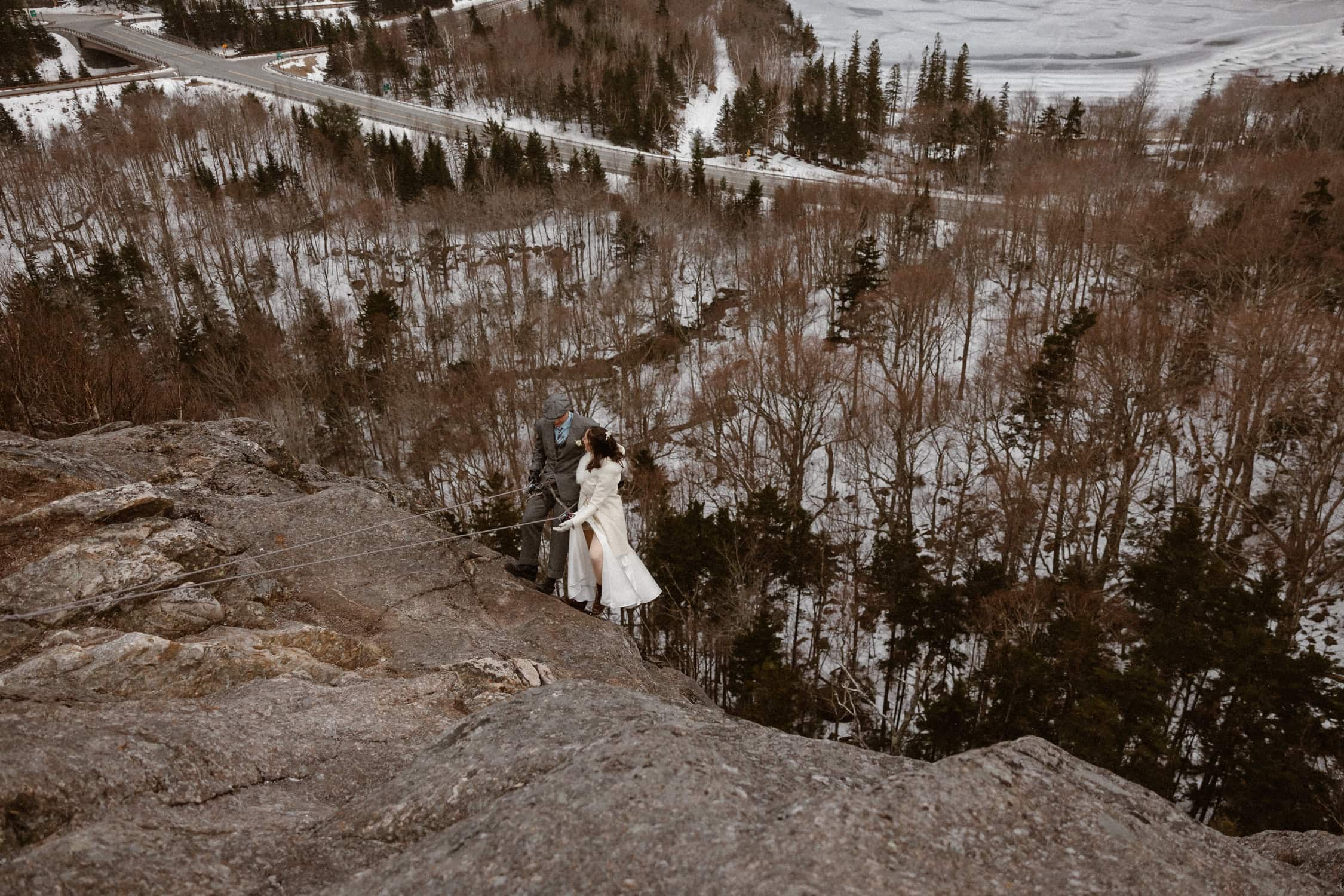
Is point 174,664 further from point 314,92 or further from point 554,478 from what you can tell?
point 314,92

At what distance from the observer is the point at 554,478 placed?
27.9 ft

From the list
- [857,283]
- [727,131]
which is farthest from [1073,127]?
[857,283]

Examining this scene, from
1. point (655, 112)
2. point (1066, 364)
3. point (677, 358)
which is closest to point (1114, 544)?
point (1066, 364)

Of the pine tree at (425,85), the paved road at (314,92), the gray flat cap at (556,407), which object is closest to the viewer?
the gray flat cap at (556,407)

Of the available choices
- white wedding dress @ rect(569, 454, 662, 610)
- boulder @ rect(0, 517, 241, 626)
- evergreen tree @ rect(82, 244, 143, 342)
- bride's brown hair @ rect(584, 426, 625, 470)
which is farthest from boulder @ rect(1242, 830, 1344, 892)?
evergreen tree @ rect(82, 244, 143, 342)

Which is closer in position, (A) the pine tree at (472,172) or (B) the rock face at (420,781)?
(B) the rock face at (420,781)

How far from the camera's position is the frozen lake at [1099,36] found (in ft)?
285

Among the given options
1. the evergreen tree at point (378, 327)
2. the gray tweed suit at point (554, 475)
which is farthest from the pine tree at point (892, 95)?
the gray tweed suit at point (554, 475)

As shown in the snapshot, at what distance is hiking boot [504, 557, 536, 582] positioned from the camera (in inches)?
360

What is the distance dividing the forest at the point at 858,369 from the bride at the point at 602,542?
504 cm

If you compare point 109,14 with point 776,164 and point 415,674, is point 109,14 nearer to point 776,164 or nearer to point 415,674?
point 776,164

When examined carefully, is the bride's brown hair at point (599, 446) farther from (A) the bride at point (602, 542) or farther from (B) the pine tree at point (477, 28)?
(B) the pine tree at point (477, 28)

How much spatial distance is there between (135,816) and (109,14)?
394ft

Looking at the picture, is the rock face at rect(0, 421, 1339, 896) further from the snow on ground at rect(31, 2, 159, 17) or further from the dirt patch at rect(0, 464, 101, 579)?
the snow on ground at rect(31, 2, 159, 17)
